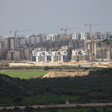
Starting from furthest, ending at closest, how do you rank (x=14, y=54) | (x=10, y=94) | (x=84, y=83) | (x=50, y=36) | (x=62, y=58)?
(x=50, y=36) → (x=14, y=54) → (x=62, y=58) → (x=84, y=83) → (x=10, y=94)

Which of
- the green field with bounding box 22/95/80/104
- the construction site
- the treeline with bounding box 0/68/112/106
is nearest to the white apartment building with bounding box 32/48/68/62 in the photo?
the construction site

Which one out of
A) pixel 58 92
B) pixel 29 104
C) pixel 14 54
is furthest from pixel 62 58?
pixel 29 104

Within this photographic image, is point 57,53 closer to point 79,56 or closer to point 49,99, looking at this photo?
point 79,56

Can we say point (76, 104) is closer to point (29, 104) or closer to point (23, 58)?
point (29, 104)

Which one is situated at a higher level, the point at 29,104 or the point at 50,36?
the point at 50,36

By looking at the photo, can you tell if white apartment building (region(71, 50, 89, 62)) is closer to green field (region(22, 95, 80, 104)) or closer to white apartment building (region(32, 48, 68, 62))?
white apartment building (region(32, 48, 68, 62))

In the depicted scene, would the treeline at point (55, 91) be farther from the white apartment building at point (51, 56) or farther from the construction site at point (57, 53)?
the white apartment building at point (51, 56)

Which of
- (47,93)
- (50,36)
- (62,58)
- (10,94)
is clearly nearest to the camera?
(10,94)

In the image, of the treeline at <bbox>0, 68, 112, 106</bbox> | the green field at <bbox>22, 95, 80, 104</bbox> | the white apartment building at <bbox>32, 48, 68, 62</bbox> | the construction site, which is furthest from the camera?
the white apartment building at <bbox>32, 48, 68, 62</bbox>
